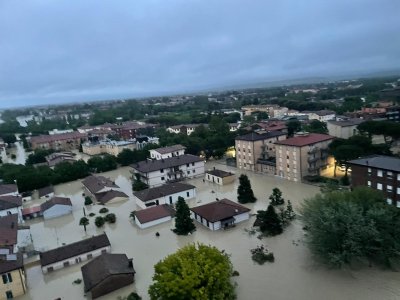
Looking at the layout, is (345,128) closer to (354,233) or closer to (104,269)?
(354,233)

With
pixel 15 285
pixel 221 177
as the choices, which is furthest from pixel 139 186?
pixel 15 285

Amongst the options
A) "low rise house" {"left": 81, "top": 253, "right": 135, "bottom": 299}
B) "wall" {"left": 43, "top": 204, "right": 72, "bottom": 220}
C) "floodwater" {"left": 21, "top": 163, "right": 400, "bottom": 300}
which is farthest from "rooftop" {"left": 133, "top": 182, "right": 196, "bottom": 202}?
"low rise house" {"left": 81, "top": 253, "right": 135, "bottom": 299}

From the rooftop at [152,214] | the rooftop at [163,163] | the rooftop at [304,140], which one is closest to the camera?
the rooftop at [152,214]

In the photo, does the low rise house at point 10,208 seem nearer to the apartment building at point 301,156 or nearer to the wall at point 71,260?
the wall at point 71,260

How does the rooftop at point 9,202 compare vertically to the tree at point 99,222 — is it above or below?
above

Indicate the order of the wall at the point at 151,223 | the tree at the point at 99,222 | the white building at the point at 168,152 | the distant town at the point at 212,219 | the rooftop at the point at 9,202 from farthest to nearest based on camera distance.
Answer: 1. the white building at the point at 168,152
2. the rooftop at the point at 9,202
3. the tree at the point at 99,222
4. the wall at the point at 151,223
5. the distant town at the point at 212,219

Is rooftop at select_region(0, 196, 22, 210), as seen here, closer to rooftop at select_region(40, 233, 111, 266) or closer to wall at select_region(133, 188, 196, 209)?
rooftop at select_region(40, 233, 111, 266)

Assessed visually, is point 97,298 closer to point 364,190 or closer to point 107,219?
point 107,219

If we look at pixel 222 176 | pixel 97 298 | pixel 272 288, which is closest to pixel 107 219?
pixel 97 298

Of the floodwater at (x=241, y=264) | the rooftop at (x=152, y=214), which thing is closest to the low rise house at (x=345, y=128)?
the floodwater at (x=241, y=264)
